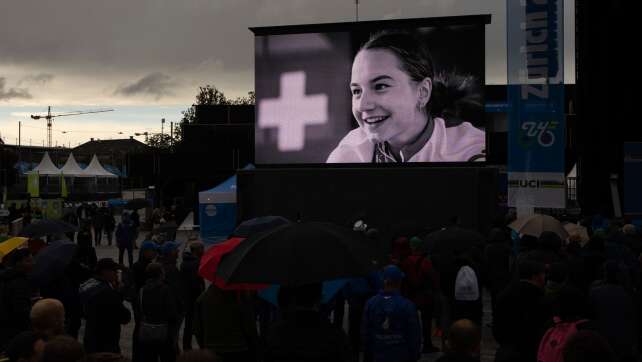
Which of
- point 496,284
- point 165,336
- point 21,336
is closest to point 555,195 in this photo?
point 496,284

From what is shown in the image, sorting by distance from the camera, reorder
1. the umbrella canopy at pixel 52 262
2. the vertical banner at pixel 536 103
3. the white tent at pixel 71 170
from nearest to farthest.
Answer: the umbrella canopy at pixel 52 262 < the vertical banner at pixel 536 103 < the white tent at pixel 71 170

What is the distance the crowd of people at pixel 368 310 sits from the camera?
5.12 meters

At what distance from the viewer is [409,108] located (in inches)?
944

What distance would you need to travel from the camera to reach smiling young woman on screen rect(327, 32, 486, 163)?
2395 centimetres

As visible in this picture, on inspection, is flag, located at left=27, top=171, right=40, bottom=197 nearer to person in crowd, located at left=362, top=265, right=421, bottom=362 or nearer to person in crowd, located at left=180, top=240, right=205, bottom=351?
person in crowd, located at left=180, top=240, right=205, bottom=351

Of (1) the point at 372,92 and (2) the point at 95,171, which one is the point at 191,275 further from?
(2) the point at 95,171

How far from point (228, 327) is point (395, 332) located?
5.10 feet

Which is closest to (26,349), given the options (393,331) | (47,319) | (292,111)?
(47,319)

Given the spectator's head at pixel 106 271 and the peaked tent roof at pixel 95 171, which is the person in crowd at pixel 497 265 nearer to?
the spectator's head at pixel 106 271

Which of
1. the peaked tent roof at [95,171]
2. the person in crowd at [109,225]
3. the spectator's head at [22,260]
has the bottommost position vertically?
the person in crowd at [109,225]

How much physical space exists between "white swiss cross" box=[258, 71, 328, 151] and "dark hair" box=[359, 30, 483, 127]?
316cm

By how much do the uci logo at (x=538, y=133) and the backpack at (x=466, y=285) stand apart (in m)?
7.49

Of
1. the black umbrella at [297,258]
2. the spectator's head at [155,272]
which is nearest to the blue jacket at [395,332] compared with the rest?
the black umbrella at [297,258]

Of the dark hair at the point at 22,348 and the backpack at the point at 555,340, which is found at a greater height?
the dark hair at the point at 22,348
